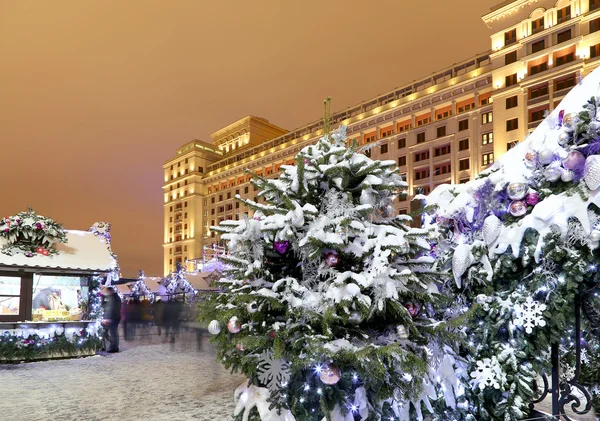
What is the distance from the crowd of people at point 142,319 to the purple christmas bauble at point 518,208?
11716mm

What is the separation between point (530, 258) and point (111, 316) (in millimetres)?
12105

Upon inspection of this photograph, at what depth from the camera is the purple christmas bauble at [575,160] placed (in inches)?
150

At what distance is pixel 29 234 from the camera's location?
11.9 meters

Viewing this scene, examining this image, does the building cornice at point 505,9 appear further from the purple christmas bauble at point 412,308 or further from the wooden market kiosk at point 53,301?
the purple christmas bauble at point 412,308

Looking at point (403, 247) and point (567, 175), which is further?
point (567, 175)

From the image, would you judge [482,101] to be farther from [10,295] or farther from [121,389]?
[121,389]

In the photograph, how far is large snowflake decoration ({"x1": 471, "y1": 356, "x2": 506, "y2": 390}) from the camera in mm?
4199

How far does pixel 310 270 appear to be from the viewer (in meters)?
3.62

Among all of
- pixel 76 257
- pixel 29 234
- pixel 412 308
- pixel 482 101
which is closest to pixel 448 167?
pixel 482 101

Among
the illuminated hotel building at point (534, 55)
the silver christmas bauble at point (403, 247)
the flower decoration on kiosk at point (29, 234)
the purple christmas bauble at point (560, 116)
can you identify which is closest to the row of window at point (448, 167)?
the illuminated hotel building at point (534, 55)

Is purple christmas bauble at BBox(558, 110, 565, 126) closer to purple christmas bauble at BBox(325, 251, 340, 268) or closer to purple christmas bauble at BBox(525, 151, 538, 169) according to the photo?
purple christmas bauble at BBox(525, 151, 538, 169)

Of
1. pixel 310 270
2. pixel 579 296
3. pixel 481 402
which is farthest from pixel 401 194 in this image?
pixel 481 402

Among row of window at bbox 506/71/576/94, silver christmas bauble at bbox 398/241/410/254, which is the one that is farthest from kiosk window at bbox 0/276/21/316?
row of window at bbox 506/71/576/94

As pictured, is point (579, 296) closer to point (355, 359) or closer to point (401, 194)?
point (401, 194)
